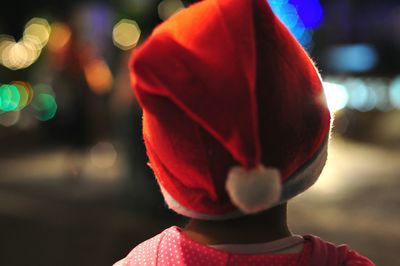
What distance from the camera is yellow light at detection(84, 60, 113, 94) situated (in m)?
9.72

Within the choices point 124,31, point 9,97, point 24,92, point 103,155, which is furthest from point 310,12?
point 103,155

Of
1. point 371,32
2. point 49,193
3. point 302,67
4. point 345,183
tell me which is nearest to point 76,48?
point 49,193

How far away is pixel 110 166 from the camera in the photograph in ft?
35.8

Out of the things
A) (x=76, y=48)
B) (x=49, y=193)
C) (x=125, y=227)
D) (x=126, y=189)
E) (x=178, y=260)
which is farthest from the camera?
(x=76, y=48)

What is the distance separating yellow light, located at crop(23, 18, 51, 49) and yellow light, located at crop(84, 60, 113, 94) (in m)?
17.5

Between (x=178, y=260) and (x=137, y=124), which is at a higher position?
(x=178, y=260)

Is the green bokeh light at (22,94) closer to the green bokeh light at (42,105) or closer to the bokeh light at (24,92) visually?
the bokeh light at (24,92)

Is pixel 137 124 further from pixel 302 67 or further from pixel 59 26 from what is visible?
pixel 302 67

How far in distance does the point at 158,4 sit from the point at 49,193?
2.81 meters

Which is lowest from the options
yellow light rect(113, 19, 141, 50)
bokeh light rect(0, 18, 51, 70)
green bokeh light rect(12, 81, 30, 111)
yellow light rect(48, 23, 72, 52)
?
bokeh light rect(0, 18, 51, 70)

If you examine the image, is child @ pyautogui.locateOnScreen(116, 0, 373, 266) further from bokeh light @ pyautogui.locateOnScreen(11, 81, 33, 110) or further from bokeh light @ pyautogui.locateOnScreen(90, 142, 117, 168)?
bokeh light @ pyautogui.locateOnScreen(11, 81, 33, 110)

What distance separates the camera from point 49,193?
880 cm

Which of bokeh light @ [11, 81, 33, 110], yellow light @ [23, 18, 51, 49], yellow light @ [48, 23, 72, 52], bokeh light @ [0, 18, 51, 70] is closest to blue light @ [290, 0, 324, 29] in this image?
bokeh light @ [11, 81, 33, 110]

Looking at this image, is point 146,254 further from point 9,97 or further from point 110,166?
point 9,97
